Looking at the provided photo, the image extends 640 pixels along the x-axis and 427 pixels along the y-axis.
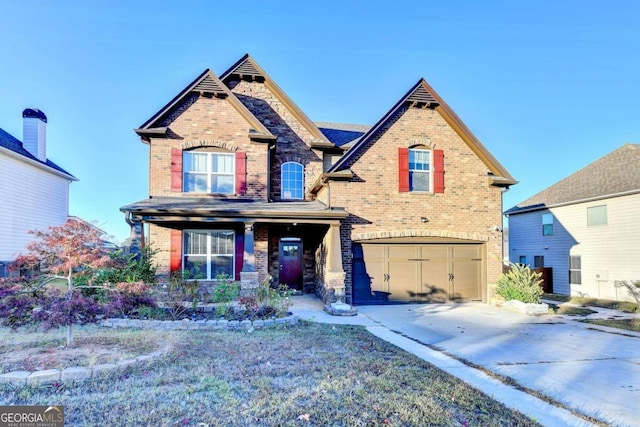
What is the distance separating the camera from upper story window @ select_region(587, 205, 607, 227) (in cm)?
1642

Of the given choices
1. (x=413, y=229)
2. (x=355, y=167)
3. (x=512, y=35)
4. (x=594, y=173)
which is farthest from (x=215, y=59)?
(x=594, y=173)

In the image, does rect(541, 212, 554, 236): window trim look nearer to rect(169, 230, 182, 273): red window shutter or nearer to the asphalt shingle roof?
the asphalt shingle roof

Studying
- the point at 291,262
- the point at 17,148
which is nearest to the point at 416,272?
the point at 291,262

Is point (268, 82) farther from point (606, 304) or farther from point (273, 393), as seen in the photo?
point (606, 304)

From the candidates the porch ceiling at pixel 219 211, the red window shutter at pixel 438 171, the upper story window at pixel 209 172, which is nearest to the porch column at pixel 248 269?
the porch ceiling at pixel 219 211

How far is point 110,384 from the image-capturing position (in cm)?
454

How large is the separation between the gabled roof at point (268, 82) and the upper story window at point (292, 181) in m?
1.27

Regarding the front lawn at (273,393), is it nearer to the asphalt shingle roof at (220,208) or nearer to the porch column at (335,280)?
the porch column at (335,280)

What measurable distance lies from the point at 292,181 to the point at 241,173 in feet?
8.06

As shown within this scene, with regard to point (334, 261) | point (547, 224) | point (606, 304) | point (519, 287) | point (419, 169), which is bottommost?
point (606, 304)

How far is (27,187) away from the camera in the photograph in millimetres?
17938

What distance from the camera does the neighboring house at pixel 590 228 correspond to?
50.1ft

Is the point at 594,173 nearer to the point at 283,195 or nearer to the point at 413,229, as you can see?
the point at 413,229

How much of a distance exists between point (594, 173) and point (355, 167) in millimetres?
14462
